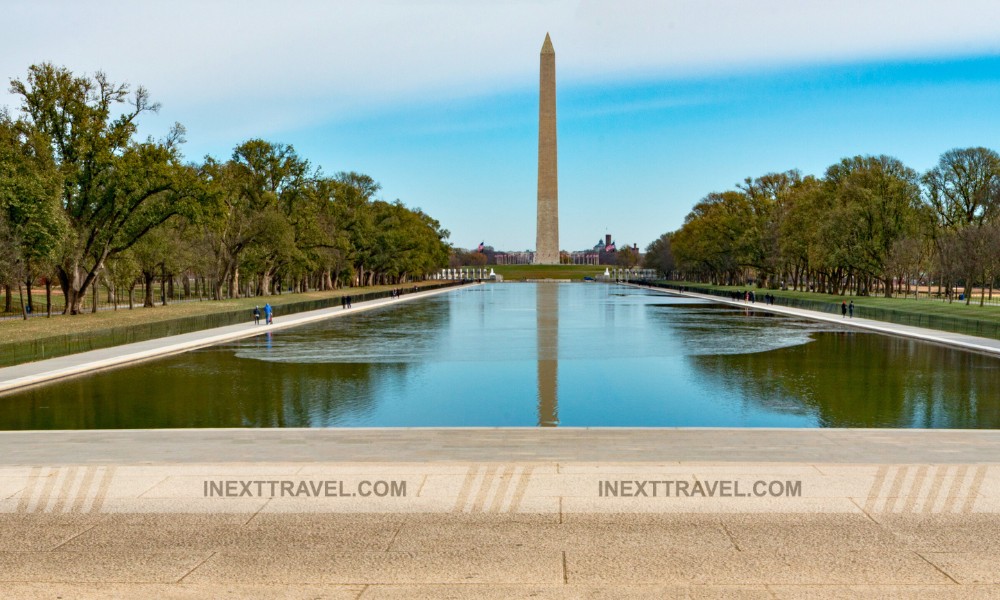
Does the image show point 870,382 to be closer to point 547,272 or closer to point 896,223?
point 896,223

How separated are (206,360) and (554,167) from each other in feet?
331

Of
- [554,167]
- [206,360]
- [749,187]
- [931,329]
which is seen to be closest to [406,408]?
[206,360]

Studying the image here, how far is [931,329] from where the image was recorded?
3622 centimetres

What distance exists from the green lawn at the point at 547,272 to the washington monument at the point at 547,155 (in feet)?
35.8

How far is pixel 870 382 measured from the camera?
64.6ft

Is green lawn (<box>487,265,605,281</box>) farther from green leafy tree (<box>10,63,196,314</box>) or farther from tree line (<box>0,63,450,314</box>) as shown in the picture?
green leafy tree (<box>10,63,196,314</box>)

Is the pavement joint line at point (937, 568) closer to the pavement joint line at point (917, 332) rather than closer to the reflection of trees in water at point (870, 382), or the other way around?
the reflection of trees in water at point (870, 382)

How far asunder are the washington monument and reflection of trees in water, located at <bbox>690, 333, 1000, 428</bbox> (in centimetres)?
9239

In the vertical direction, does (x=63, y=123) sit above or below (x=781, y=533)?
above

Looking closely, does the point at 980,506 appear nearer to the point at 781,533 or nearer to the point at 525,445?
the point at 781,533

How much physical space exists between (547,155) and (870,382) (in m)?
104

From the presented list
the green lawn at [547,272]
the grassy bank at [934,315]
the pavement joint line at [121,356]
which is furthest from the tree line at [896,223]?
the green lawn at [547,272]

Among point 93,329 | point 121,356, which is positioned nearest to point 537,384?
point 121,356

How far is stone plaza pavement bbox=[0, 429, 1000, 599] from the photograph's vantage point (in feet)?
20.6
